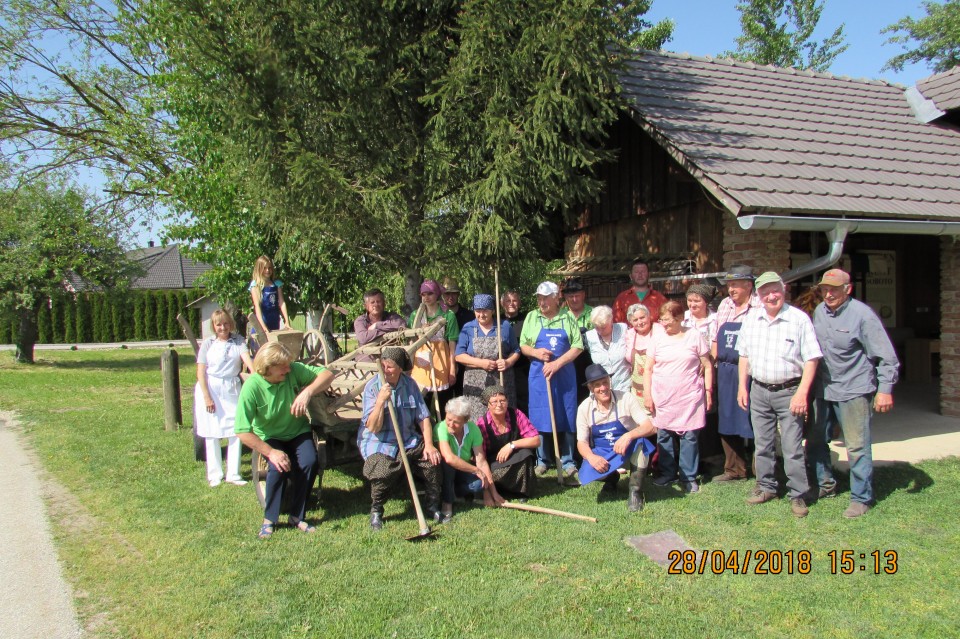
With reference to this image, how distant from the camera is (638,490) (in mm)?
4906

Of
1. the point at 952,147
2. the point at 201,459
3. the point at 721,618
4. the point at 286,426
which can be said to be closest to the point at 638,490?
the point at 721,618

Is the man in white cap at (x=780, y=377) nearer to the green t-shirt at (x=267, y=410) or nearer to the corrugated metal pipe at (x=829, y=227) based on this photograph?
the corrugated metal pipe at (x=829, y=227)

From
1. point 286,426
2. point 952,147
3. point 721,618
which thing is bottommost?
point 721,618

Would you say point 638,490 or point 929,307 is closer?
point 638,490

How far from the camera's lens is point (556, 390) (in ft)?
19.2

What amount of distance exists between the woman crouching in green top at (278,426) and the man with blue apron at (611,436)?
2042mm

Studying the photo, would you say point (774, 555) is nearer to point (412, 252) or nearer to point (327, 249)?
point (412, 252)

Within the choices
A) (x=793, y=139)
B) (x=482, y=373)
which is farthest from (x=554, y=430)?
→ (x=793, y=139)

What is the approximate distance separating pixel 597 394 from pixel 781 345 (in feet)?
4.52

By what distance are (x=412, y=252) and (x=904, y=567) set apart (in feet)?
16.6

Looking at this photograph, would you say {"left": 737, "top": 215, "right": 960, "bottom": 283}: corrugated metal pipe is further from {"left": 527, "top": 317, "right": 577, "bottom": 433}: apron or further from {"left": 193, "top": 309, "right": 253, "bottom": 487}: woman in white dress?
{"left": 193, "top": 309, "right": 253, "bottom": 487}: woman in white dress

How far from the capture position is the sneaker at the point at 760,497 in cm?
490

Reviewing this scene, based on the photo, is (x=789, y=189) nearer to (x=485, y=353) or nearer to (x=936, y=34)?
(x=485, y=353)

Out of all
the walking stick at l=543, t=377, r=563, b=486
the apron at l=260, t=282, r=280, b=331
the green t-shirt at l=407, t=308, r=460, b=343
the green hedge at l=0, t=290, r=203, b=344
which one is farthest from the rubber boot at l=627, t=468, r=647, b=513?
the green hedge at l=0, t=290, r=203, b=344
